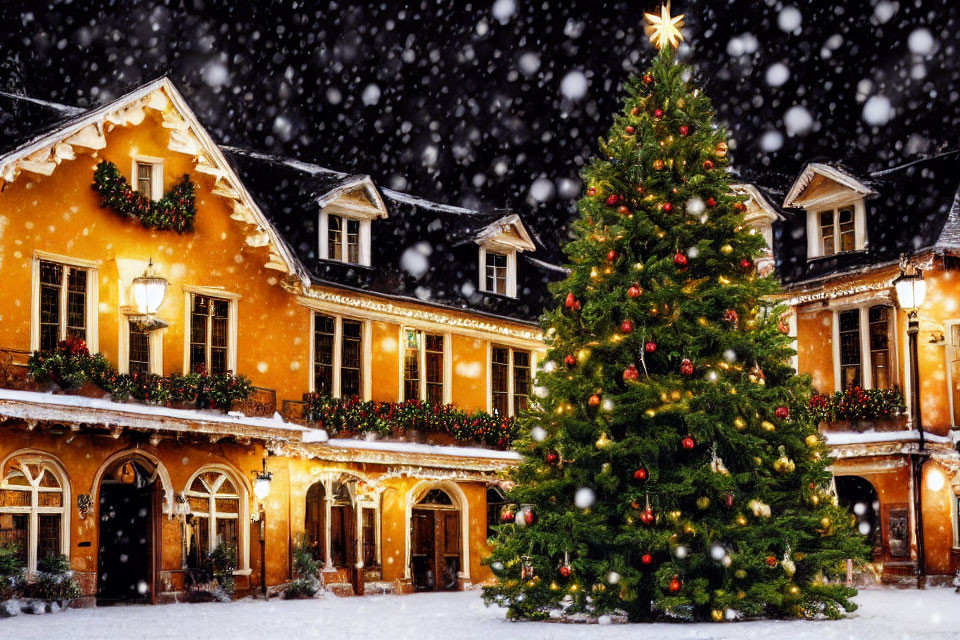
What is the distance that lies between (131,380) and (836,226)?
17340 mm

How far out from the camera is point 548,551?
52.4 feet

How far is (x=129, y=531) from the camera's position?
2452 cm

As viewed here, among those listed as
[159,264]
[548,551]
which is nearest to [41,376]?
[159,264]

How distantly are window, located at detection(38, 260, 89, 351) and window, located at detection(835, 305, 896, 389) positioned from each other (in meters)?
17.1

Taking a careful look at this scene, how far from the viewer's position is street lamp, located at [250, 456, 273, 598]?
80.2 ft

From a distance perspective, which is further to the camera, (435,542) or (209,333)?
(435,542)

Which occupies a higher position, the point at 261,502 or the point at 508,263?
the point at 508,263

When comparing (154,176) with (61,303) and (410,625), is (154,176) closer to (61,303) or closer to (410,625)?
(61,303)

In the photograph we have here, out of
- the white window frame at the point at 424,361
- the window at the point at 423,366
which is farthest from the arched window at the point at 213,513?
the window at the point at 423,366

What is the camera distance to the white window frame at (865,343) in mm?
29531

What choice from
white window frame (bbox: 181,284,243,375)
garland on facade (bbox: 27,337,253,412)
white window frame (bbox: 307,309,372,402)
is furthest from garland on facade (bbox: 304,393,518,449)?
garland on facade (bbox: 27,337,253,412)

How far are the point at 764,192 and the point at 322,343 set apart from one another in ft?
39.2

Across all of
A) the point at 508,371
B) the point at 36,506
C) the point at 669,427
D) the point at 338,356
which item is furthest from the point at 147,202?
the point at 669,427

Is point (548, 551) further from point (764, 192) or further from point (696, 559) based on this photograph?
point (764, 192)
